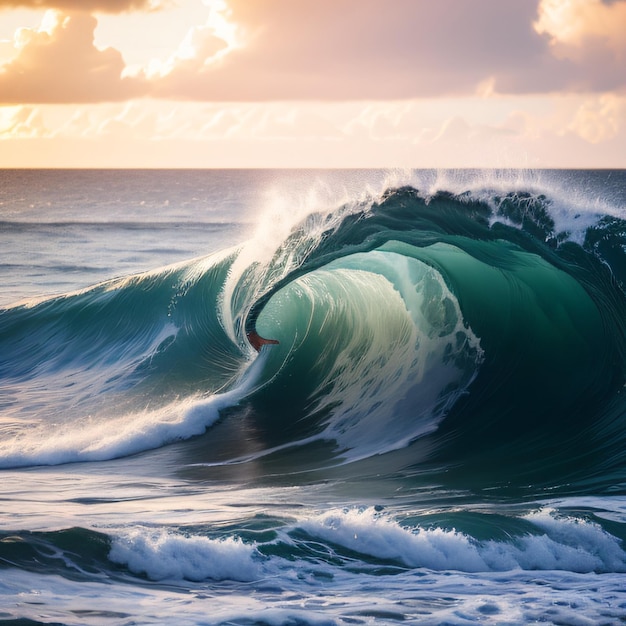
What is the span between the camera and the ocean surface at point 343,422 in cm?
485

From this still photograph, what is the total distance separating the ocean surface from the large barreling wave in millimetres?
30

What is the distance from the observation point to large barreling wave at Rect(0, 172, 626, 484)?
7.96 metres

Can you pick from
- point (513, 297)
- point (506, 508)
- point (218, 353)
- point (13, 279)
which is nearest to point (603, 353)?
point (513, 297)

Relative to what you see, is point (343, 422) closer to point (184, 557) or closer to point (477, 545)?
point (477, 545)

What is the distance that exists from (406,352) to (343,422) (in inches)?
50.8

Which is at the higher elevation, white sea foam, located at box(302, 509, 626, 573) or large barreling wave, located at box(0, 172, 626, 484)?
large barreling wave, located at box(0, 172, 626, 484)

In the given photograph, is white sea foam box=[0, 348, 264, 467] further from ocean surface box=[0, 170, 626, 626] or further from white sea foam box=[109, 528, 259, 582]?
white sea foam box=[109, 528, 259, 582]

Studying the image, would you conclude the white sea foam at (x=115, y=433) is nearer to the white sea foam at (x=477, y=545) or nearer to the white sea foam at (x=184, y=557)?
the white sea foam at (x=184, y=557)

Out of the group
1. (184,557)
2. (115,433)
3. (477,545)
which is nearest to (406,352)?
(115,433)

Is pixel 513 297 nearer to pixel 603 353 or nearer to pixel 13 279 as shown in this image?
pixel 603 353

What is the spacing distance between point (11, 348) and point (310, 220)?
219 inches

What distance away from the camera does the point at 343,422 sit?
339 inches

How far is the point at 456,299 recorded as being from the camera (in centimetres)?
962

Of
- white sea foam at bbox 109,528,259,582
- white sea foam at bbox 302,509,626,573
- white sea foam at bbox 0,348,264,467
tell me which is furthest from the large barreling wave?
white sea foam at bbox 109,528,259,582
